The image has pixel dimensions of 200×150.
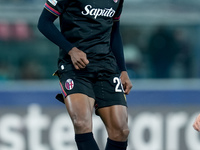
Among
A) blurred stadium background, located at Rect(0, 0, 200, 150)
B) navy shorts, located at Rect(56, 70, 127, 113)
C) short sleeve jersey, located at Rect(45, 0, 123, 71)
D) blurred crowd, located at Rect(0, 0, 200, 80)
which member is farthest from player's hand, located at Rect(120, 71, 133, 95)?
blurred crowd, located at Rect(0, 0, 200, 80)

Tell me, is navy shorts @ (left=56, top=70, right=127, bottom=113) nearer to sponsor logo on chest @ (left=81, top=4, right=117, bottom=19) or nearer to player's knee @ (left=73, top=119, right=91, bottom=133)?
player's knee @ (left=73, top=119, right=91, bottom=133)

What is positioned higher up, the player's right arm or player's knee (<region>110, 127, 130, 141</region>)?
the player's right arm

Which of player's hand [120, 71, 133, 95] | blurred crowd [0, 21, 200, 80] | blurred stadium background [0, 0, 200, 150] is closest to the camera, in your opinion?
player's hand [120, 71, 133, 95]

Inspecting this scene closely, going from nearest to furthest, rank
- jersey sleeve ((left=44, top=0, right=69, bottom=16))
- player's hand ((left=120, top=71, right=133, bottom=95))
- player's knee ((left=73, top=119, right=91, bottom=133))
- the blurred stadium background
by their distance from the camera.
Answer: player's knee ((left=73, top=119, right=91, bottom=133)), jersey sleeve ((left=44, top=0, right=69, bottom=16)), player's hand ((left=120, top=71, right=133, bottom=95)), the blurred stadium background

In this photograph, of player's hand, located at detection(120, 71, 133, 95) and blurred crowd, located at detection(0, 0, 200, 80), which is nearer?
player's hand, located at detection(120, 71, 133, 95)

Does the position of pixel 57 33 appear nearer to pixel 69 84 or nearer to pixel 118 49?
pixel 69 84

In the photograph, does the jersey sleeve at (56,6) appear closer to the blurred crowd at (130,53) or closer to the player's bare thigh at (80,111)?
the player's bare thigh at (80,111)

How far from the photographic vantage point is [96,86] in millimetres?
3994

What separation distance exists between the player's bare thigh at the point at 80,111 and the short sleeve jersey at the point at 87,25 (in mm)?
284

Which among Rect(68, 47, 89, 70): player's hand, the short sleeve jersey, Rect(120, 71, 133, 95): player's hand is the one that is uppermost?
the short sleeve jersey

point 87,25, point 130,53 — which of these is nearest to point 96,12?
point 87,25

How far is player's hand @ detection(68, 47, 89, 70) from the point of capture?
12.3ft

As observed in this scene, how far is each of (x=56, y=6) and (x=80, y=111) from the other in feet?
2.63

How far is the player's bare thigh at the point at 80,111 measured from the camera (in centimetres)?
372
